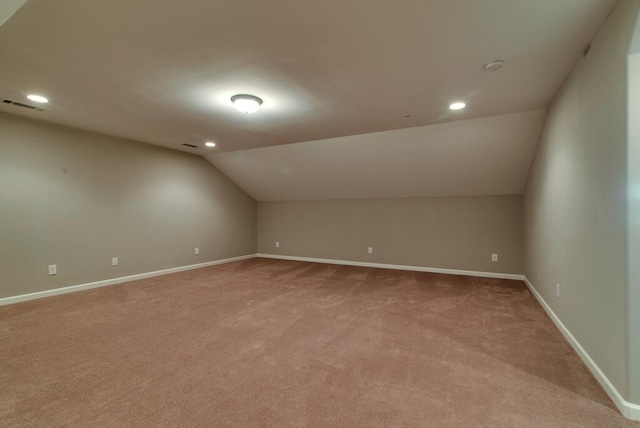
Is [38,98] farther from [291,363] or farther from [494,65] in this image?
[494,65]

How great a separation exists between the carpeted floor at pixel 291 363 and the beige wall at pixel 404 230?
1323 millimetres

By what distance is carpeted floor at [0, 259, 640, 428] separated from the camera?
1.55m

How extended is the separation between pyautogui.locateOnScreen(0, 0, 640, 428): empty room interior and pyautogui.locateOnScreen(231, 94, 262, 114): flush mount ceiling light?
0.02m

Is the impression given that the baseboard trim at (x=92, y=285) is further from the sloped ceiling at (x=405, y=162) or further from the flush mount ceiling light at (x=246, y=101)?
the flush mount ceiling light at (x=246, y=101)

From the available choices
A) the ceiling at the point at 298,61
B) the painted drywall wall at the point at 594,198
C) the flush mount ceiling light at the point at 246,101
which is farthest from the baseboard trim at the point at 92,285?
the painted drywall wall at the point at 594,198

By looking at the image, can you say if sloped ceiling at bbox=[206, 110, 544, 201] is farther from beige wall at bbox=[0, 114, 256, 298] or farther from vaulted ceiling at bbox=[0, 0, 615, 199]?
beige wall at bbox=[0, 114, 256, 298]

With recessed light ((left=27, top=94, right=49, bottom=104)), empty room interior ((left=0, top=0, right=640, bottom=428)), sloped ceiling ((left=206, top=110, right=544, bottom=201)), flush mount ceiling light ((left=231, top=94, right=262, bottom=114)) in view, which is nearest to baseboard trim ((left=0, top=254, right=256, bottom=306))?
empty room interior ((left=0, top=0, right=640, bottom=428))

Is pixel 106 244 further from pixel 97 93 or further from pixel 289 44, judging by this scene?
pixel 289 44

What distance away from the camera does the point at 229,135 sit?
14.0 feet

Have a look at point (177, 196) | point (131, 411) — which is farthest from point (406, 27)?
point (177, 196)

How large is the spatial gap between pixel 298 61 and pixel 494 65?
1.52 m

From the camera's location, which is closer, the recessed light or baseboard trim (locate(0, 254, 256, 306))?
the recessed light

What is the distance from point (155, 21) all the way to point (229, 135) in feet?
8.40

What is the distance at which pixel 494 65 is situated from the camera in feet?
7.26
